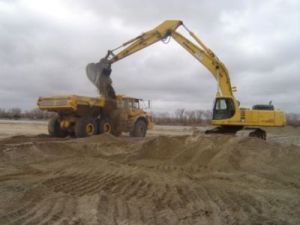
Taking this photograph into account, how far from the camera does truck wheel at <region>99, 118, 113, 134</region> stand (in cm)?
1957

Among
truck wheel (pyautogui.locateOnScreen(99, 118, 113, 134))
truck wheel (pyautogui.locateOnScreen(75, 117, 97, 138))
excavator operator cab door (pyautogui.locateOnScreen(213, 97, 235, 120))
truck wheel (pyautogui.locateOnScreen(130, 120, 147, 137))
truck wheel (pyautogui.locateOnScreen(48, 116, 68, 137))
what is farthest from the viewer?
truck wheel (pyautogui.locateOnScreen(130, 120, 147, 137))

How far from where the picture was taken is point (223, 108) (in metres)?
18.4

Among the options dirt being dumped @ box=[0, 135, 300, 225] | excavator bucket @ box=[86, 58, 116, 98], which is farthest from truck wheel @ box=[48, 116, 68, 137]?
dirt being dumped @ box=[0, 135, 300, 225]

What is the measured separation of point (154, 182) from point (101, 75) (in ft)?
41.1

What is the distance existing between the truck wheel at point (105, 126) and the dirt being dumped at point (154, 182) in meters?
4.42

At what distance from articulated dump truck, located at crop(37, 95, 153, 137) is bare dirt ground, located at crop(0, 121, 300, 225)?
409 cm

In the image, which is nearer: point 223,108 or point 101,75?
point 223,108

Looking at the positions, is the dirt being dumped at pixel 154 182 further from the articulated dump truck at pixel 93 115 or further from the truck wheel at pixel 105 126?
the truck wheel at pixel 105 126

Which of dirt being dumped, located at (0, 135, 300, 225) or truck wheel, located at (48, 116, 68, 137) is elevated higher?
truck wheel, located at (48, 116, 68, 137)

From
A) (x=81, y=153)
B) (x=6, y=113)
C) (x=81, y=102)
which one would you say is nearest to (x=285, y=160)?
(x=81, y=153)

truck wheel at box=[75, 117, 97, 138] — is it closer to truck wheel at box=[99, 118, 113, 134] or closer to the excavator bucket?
truck wheel at box=[99, 118, 113, 134]

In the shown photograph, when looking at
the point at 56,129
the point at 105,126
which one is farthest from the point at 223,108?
the point at 56,129

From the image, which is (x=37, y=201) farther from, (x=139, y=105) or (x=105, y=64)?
(x=139, y=105)

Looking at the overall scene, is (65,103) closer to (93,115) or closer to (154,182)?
(93,115)
